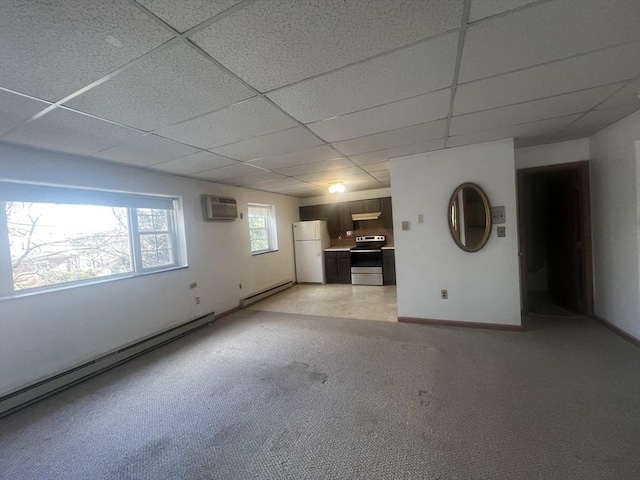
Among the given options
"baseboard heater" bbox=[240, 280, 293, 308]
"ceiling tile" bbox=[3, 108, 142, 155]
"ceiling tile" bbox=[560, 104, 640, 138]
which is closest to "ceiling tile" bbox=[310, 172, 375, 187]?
"baseboard heater" bbox=[240, 280, 293, 308]

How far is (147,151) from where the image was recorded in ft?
8.56

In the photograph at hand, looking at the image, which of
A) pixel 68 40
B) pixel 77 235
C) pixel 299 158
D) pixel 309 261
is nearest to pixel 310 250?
pixel 309 261

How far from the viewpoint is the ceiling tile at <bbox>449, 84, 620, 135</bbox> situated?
1979mm

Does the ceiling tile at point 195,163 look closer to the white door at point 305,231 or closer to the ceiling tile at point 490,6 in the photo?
the ceiling tile at point 490,6

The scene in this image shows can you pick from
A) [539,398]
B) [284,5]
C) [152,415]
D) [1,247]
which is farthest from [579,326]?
[1,247]

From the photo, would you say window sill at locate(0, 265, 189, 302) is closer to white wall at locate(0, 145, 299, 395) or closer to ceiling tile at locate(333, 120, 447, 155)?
white wall at locate(0, 145, 299, 395)

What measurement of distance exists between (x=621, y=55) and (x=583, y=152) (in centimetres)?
240

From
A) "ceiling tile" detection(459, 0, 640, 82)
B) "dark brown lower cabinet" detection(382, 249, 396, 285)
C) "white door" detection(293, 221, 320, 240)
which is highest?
"ceiling tile" detection(459, 0, 640, 82)

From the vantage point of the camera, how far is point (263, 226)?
19.2ft

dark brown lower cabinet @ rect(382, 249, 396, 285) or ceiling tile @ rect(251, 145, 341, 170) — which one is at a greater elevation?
ceiling tile @ rect(251, 145, 341, 170)

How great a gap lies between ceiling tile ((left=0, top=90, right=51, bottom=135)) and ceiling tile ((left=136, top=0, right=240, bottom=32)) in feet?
4.11

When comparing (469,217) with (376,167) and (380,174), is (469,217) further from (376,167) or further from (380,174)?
(380,174)

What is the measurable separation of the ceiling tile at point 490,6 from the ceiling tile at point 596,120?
6.90ft

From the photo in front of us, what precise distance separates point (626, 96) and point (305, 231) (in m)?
5.36
